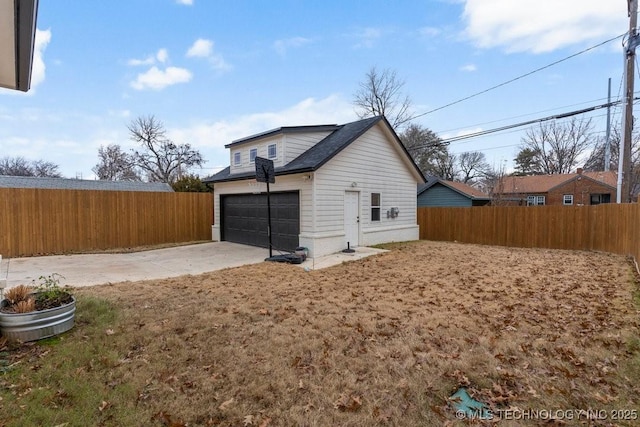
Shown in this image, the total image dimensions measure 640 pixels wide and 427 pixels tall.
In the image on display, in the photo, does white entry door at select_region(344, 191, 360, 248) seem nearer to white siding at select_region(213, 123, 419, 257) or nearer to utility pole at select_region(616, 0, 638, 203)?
white siding at select_region(213, 123, 419, 257)

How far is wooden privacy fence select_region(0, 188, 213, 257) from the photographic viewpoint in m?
9.85

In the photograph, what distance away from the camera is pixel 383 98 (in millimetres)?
26609

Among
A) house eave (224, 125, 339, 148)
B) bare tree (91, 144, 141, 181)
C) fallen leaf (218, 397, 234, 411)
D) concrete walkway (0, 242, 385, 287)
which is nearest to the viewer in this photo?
fallen leaf (218, 397, 234, 411)

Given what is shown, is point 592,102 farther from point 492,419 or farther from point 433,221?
point 492,419

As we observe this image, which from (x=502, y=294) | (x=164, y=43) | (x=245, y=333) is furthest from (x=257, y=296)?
(x=164, y=43)

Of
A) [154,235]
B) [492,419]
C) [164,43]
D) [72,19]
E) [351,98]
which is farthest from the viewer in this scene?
[351,98]

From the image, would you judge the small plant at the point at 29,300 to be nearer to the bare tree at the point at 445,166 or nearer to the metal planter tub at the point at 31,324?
the metal planter tub at the point at 31,324

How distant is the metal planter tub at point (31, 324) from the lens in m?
3.55

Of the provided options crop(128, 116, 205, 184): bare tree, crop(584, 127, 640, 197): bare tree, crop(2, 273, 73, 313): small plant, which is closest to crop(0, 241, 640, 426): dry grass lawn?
crop(2, 273, 73, 313): small plant

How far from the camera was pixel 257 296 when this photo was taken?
5.66 m

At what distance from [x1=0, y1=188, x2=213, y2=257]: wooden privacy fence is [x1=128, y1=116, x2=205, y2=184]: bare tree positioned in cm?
2333

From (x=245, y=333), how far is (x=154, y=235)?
1048 centimetres

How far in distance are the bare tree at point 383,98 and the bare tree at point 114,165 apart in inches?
992

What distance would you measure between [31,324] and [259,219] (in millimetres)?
8367
